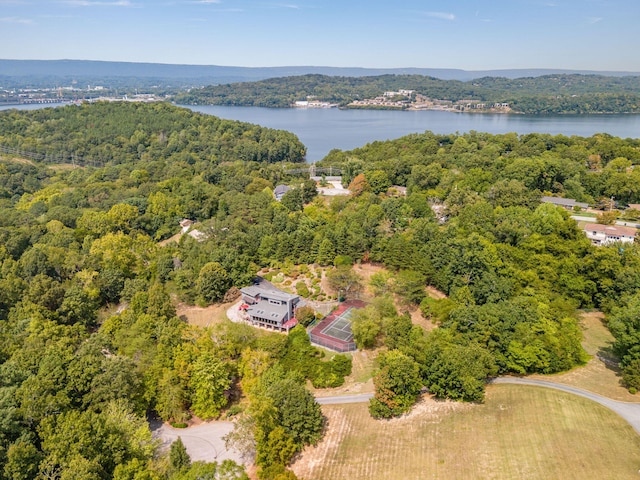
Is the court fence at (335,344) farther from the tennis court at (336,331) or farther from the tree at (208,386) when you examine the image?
the tree at (208,386)

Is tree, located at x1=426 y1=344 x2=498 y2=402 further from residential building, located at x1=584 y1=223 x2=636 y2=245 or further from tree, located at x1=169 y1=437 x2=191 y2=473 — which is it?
residential building, located at x1=584 y1=223 x2=636 y2=245

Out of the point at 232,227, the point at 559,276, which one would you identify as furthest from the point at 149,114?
the point at 559,276

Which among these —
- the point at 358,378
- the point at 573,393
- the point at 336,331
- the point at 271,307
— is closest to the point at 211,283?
the point at 271,307

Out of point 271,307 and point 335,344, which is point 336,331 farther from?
point 271,307

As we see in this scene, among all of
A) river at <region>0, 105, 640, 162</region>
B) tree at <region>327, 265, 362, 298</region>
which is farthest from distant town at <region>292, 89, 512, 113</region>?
tree at <region>327, 265, 362, 298</region>

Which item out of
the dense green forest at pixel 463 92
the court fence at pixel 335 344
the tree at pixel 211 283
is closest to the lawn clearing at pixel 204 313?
the tree at pixel 211 283

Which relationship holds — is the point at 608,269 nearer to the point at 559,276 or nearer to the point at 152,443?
the point at 559,276
